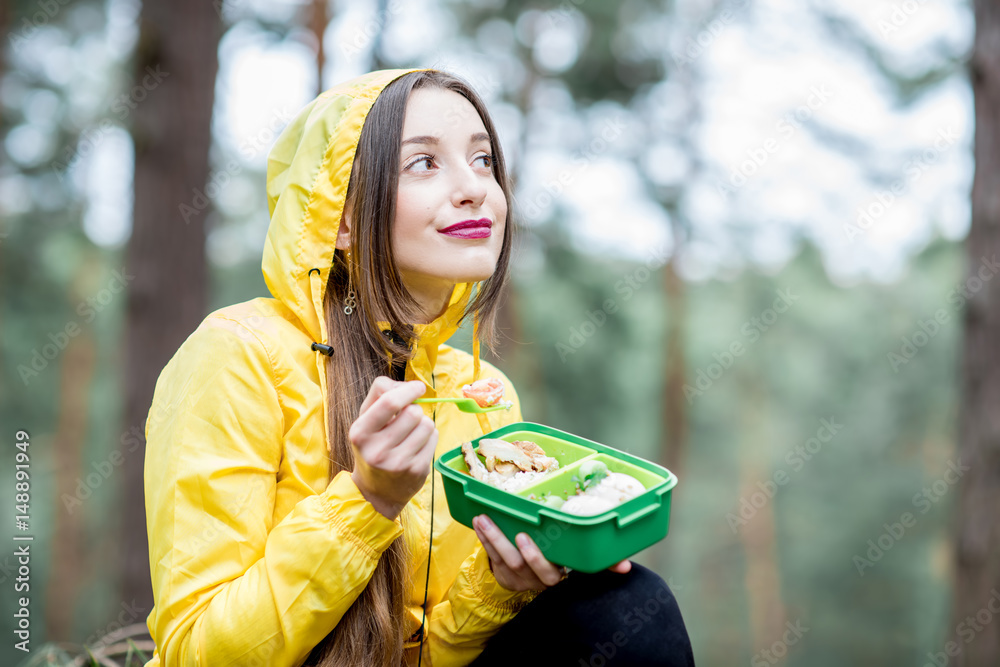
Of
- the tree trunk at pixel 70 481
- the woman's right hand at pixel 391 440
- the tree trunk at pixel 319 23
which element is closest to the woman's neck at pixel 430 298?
the woman's right hand at pixel 391 440

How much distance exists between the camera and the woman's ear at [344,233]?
1898mm

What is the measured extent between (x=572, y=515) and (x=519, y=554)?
196 millimetres

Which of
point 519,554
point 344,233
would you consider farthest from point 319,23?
point 519,554

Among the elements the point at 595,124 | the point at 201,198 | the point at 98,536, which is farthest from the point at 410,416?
the point at 98,536

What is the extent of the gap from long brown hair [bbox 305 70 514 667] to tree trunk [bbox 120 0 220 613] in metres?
2.68

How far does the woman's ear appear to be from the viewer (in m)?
1.90

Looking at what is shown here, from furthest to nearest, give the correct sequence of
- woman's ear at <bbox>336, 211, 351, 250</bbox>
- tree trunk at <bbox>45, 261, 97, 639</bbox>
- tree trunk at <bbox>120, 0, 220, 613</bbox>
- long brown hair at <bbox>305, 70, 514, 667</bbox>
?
tree trunk at <bbox>45, 261, 97, 639</bbox> < tree trunk at <bbox>120, 0, 220, 613</bbox> < woman's ear at <bbox>336, 211, 351, 250</bbox> < long brown hair at <bbox>305, 70, 514, 667</bbox>

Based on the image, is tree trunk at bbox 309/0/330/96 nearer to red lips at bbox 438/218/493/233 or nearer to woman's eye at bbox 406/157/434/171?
woman's eye at bbox 406/157/434/171

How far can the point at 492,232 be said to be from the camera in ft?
6.12

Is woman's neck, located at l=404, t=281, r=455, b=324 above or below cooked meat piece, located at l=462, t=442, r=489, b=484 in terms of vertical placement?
above

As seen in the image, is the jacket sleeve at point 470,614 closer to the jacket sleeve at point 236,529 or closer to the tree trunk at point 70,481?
the jacket sleeve at point 236,529

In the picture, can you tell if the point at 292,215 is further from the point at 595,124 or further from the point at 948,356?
the point at 948,356

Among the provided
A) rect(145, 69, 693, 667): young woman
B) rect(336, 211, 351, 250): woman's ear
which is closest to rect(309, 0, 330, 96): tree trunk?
rect(145, 69, 693, 667): young woman

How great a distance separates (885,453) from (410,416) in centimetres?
1639
